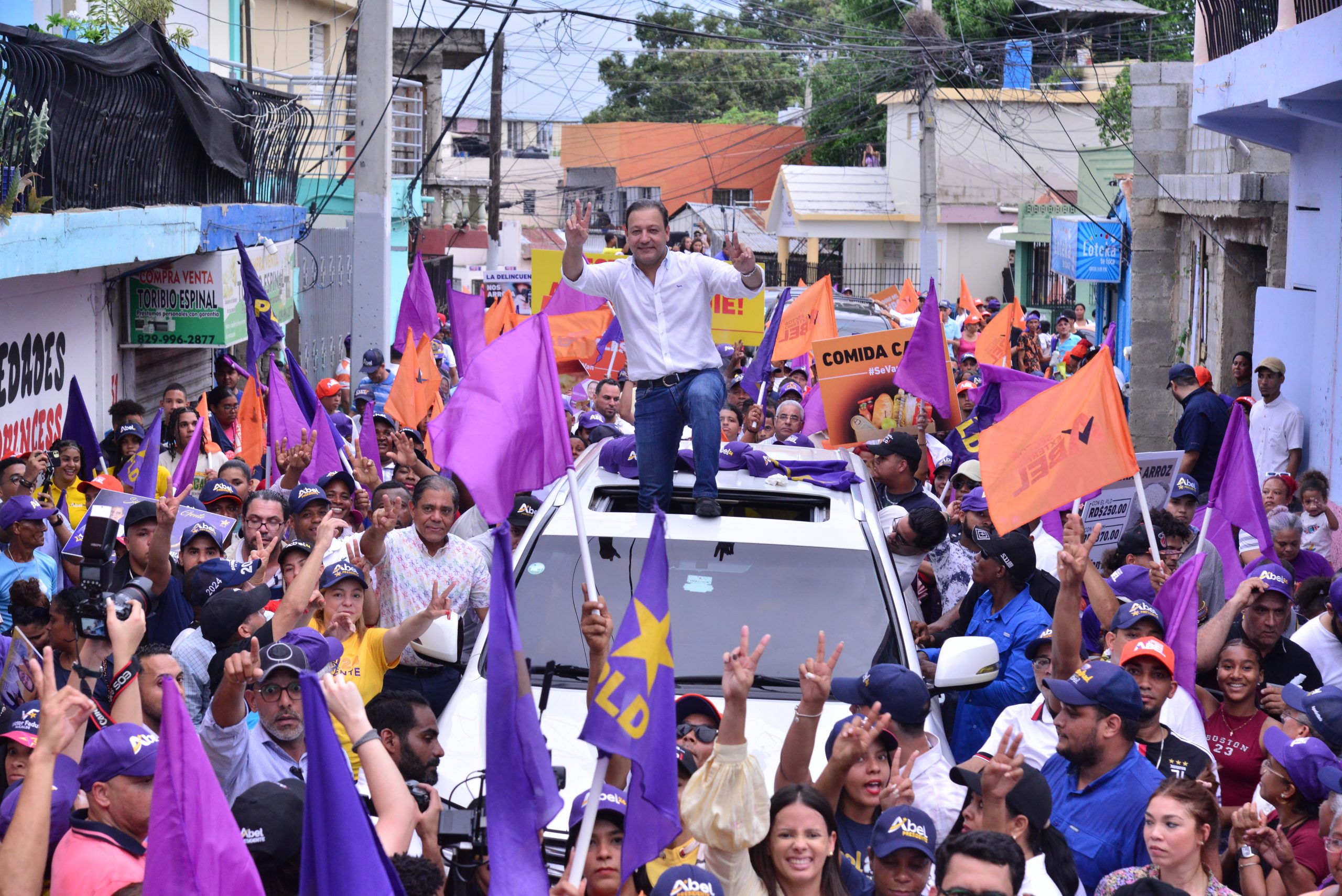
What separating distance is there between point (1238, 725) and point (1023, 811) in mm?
1838

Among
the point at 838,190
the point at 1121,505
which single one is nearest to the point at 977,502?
the point at 1121,505

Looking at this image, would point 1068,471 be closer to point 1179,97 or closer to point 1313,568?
point 1313,568

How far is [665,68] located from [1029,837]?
6083cm

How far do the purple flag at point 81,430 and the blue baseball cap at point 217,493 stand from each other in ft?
5.86

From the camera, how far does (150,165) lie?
13250mm

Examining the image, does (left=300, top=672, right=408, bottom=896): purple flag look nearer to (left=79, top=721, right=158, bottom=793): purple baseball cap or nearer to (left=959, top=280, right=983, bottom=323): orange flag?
(left=79, top=721, right=158, bottom=793): purple baseball cap

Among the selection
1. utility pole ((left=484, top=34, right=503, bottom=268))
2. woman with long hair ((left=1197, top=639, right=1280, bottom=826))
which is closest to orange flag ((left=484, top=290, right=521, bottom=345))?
woman with long hair ((left=1197, top=639, right=1280, bottom=826))

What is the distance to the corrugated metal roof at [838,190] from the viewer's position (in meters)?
41.2

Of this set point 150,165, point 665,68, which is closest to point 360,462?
point 150,165

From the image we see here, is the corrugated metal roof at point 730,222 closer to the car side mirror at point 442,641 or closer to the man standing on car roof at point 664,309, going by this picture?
the man standing on car roof at point 664,309

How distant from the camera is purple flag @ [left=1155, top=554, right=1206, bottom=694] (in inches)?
238

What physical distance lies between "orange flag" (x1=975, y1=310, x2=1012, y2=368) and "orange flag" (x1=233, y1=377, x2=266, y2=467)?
21.9 feet

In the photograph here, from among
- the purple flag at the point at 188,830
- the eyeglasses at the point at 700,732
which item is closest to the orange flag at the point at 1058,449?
the eyeglasses at the point at 700,732

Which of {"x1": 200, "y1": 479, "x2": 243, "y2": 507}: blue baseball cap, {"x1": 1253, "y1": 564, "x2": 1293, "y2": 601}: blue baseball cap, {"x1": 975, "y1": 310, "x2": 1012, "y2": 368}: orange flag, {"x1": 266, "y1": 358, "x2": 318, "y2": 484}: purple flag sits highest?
{"x1": 975, "y1": 310, "x2": 1012, "y2": 368}: orange flag
